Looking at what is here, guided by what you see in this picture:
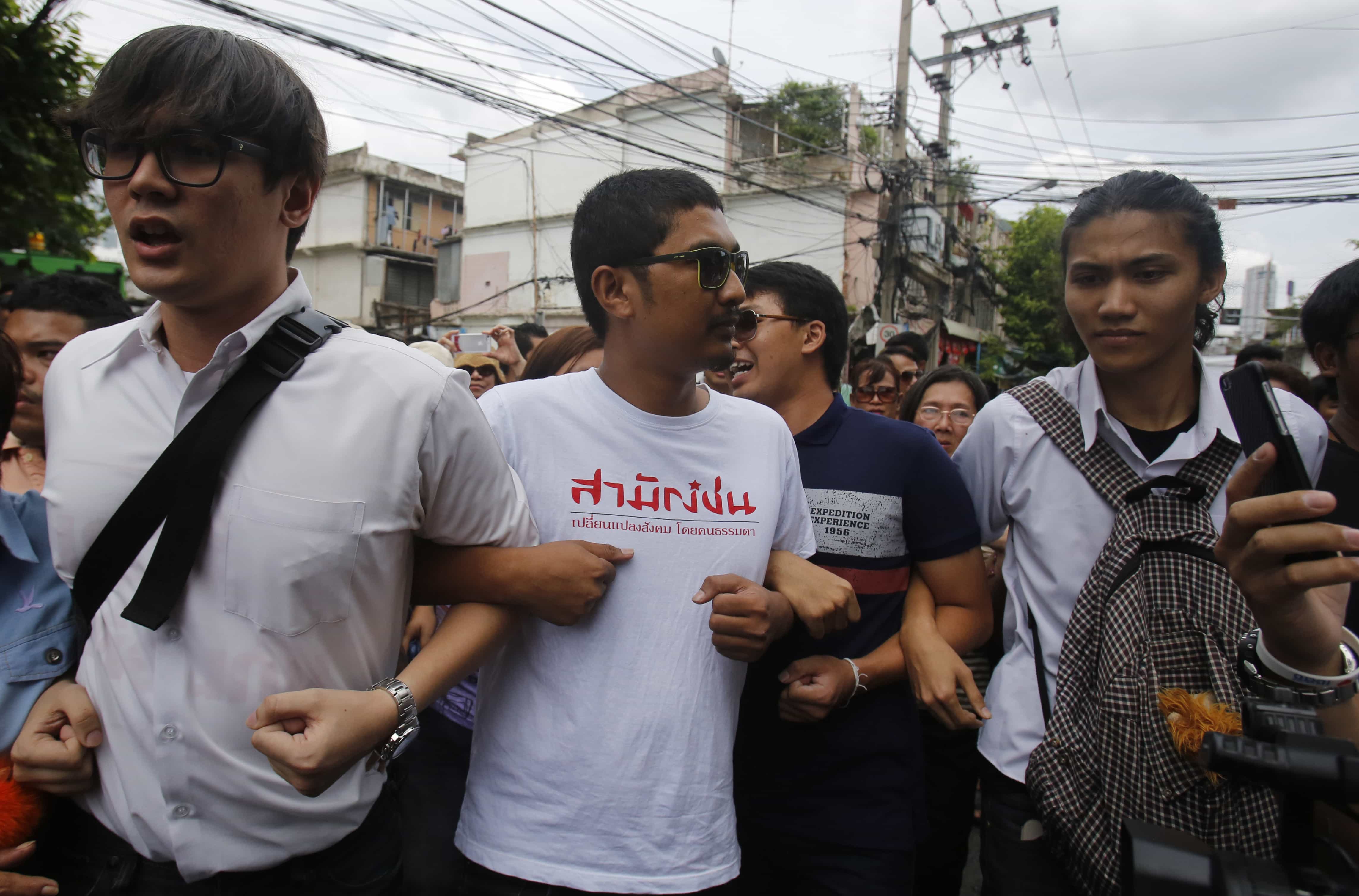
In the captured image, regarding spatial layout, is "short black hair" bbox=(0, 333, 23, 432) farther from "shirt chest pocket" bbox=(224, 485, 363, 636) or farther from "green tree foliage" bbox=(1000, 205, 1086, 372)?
"green tree foliage" bbox=(1000, 205, 1086, 372)

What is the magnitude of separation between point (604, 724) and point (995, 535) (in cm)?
125

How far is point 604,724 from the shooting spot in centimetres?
159

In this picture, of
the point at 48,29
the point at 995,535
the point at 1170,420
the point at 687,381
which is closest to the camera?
the point at 687,381

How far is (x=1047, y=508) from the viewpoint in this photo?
2.05m

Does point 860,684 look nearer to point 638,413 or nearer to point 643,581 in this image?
point 643,581

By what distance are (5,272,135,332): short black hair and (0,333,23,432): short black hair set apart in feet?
4.15

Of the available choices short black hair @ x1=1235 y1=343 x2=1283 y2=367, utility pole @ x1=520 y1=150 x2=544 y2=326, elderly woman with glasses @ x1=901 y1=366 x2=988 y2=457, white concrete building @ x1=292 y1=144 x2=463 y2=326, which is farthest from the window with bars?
elderly woman with glasses @ x1=901 y1=366 x2=988 y2=457

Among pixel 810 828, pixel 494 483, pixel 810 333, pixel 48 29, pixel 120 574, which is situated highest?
pixel 48 29

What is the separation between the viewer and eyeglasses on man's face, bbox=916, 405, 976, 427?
4348 mm

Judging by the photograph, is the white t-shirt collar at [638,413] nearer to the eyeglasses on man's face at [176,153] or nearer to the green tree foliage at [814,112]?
the eyeglasses on man's face at [176,153]

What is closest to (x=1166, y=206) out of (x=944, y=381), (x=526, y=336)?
(x=944, y=381)

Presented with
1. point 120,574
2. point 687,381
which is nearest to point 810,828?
point 687,381

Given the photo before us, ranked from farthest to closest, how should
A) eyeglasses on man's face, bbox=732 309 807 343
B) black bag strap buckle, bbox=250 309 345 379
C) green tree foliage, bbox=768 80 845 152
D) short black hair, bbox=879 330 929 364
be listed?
1. green tree foliage, bbox=768 80 845 152
2. short black hair, bbox=879 330 929 364
3. eyeglasses on man's face, bbox=732 309 807 343
4. black bag strap buckle, bbox=250 309 345 379

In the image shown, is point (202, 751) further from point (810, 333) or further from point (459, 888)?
point (810, 333)
